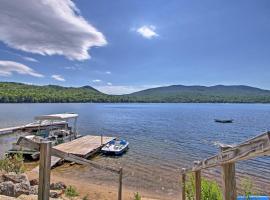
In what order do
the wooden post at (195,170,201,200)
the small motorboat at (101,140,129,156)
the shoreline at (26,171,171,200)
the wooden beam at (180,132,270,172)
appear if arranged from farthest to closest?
the small motorboat at (101,140,129,156)
the shoreline at (26,171,171,200)
the wooden post at (195,170,201,200)
the wooden beam at (180,132,270,172)

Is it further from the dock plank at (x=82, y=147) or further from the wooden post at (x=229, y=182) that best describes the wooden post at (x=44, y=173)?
the dock plank at (x=82, y=147)

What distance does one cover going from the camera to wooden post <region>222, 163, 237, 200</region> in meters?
2.60

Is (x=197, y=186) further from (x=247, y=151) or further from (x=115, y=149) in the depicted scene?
(x=115, y=149)

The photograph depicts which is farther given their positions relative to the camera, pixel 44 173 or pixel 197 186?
pixel 197 186

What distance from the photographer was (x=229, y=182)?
262 centimetres

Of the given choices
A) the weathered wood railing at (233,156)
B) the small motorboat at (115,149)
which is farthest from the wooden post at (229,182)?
the small motorboat at (115,149)

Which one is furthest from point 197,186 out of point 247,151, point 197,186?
point 247,151

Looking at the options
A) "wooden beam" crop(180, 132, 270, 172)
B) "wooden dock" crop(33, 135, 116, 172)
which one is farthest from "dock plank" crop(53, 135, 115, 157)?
"wooden beam" crop(180, 132, 270, 172)

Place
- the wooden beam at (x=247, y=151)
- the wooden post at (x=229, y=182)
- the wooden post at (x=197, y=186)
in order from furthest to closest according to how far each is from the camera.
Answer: the wooden post at (x=197, y=186) → the wooden post at (x=229, y=182) → the wooden beam at (x=247, y=151)

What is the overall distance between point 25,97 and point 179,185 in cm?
15325

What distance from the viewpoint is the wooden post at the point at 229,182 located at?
260cm

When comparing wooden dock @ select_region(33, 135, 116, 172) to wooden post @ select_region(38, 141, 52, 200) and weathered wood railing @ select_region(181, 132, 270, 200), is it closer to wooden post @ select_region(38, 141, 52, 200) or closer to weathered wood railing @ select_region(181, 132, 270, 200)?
wooden post @ select_region(38, 141, 52, 200)

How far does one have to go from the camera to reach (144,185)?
13156mm

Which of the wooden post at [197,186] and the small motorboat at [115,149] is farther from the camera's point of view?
the small motorboat at [115,149]
